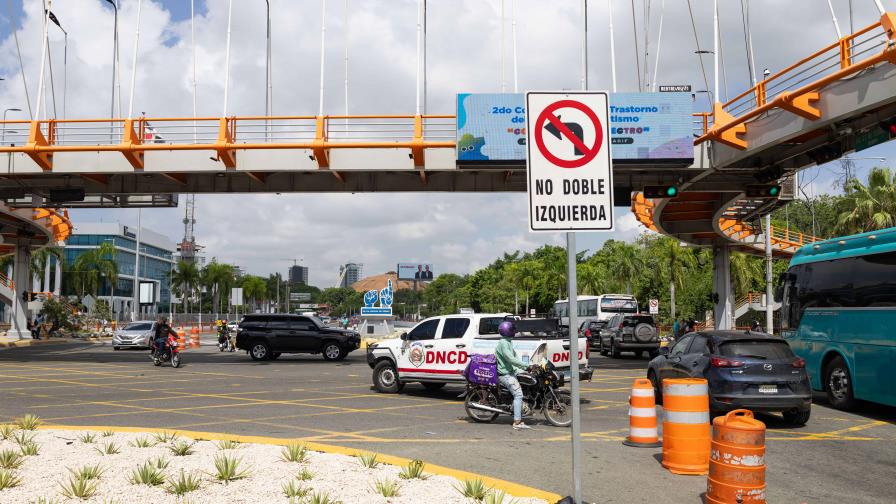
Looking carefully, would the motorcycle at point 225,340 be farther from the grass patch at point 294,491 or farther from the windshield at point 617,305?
the grass patch at point 294,491

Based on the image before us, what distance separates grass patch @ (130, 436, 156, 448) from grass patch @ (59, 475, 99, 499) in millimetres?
1888

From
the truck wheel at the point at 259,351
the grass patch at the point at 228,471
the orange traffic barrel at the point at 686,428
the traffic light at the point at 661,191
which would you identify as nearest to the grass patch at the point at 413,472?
the grass patch at the point at 228,471

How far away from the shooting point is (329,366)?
26609mm

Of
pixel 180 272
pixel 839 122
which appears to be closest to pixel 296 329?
pixel 839 122

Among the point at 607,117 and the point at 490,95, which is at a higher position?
the point at 490,95

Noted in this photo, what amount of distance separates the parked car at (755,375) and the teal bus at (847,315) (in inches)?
80.8

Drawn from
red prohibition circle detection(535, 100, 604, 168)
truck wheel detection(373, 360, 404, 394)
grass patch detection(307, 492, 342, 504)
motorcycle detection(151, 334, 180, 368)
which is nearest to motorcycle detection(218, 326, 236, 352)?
motorcycle detection(151, 334, 180, 368)

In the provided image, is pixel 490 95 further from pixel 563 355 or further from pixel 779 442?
pixel 779 442

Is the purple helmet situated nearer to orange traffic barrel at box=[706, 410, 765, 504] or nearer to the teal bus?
orange traffic barrel at box=[706, 410, 765, 504]

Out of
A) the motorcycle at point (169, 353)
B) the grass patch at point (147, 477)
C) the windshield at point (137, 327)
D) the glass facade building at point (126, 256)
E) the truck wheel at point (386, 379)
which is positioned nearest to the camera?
the grass patch at point (147, 477)

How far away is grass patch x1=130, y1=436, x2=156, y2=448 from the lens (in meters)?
8.56

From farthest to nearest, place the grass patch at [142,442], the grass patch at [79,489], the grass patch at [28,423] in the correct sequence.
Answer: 1. the grass patch at [28,423]
2. the grass patch at [142,442]
3. the grass patch at [79,489]

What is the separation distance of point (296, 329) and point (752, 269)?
43.1 metres

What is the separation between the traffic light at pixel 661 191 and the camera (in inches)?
895
